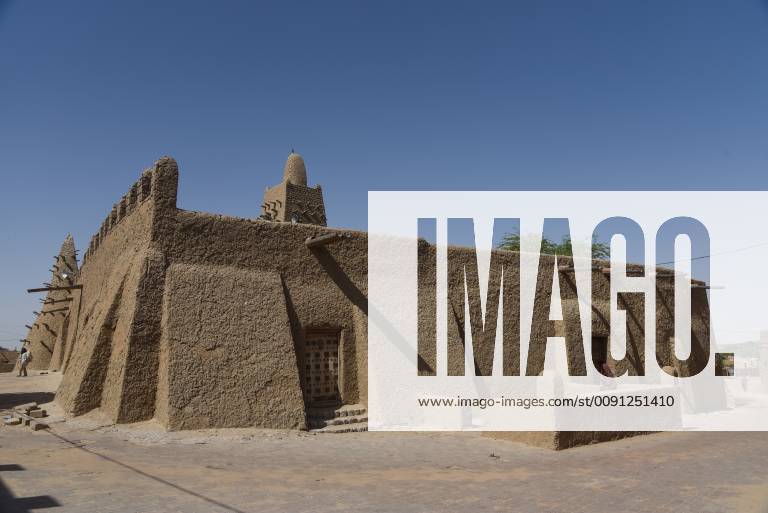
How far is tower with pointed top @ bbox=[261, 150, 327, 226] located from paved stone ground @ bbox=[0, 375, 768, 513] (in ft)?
59.7

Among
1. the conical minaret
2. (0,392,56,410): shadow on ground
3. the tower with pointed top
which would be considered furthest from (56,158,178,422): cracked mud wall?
the tower with pointed top

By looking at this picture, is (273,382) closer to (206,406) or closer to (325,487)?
(206,406)

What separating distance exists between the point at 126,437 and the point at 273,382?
2624 millimetres

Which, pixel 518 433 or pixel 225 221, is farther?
pixel 225 221

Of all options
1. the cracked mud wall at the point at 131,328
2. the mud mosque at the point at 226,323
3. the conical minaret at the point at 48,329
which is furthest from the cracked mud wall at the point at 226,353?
the conical minaret at the point at 48,329

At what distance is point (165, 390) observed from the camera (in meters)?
9.70

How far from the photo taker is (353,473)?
754cm

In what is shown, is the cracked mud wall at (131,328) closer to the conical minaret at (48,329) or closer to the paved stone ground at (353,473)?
the paved stone ground at (353,473)

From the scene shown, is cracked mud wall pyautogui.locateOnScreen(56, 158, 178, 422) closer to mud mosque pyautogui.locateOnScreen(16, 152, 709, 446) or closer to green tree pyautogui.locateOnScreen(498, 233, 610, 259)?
mud mosque pyautogui.locateOnScreen(16, 152, 709, 446)

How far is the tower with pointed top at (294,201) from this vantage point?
27750 millimetres

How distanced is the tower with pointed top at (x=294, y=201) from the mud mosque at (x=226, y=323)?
1355 cm

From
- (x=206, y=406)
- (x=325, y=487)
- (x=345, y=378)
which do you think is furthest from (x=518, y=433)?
(x=206, y=406)

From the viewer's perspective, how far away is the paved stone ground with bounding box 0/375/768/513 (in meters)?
6.04

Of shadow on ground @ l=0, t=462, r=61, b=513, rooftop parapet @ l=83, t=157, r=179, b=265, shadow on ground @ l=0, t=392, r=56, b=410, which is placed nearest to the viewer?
shadow on ground @ l=0, t=462, r=61, b=513
